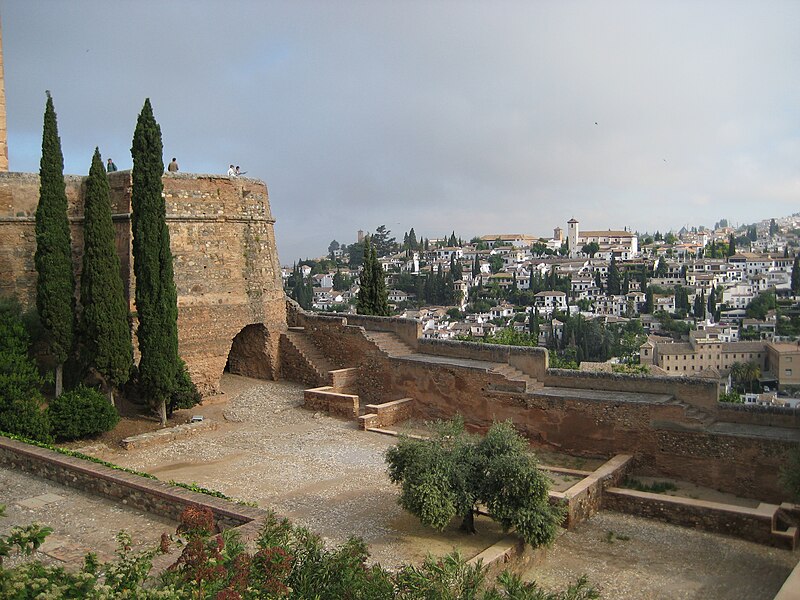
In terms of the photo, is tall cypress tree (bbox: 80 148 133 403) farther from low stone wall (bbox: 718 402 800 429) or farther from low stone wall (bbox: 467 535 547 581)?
low stone wall (bbox: 718 402 800 429)

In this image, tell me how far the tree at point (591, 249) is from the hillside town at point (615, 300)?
274 mm

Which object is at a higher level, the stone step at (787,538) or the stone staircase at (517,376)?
the stone staircase at (517,376)

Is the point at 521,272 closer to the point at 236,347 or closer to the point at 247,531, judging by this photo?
the point at 236,347

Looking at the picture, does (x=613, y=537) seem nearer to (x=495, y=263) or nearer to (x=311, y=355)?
(x=311, y=355)

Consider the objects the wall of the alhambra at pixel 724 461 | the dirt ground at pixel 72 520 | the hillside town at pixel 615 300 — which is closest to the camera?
the dirt ground at pixel 72 520

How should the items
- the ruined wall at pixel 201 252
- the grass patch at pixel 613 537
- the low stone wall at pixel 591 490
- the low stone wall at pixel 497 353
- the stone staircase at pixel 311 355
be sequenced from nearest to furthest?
the grass patch at pixel 613 537, the low stone wall at pixel 591 490, the low stone wall at pixel 497 353, the ruined wall at pixel 201 252, the stone staircase at pixel 311 355

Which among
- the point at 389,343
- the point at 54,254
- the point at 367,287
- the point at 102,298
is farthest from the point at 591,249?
the point at 54,254

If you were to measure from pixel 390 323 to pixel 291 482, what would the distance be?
6.31 metres

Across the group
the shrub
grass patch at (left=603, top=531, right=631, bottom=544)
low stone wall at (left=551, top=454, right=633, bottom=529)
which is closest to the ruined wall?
the shrub

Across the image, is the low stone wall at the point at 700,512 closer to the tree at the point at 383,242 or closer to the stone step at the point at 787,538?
the stone step at the point at 787,538

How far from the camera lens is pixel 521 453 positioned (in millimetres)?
8750

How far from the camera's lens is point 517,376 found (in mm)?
13180

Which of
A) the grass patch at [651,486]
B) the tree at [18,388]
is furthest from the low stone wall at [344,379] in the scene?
the grass patch at [651,486]

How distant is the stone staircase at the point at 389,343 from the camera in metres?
15.3
